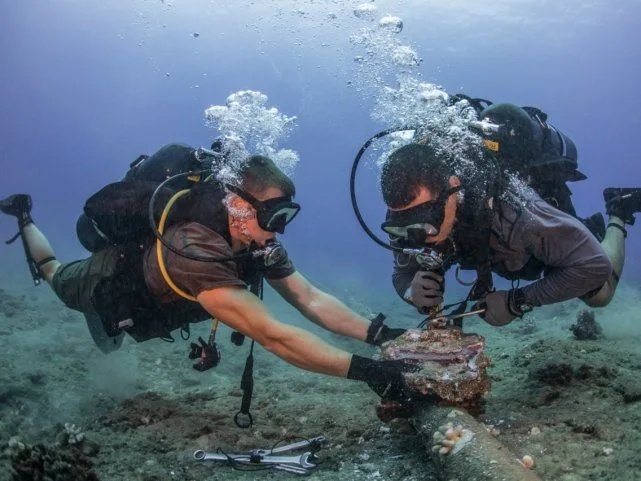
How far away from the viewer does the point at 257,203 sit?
433 cm

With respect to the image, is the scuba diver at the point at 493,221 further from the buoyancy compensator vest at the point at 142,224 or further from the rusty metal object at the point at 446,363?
the buoyancy compensator vest at the point at 142,224

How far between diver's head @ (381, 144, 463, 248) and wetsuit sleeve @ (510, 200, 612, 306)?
29.1 inches

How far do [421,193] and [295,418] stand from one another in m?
2.83

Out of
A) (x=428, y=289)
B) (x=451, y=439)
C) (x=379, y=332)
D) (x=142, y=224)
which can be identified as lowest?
(x=451, y=439)

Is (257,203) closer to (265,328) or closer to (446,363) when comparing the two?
(265,328)

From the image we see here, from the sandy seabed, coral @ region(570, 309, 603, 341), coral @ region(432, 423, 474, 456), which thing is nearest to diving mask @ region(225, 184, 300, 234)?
the sandy seabed

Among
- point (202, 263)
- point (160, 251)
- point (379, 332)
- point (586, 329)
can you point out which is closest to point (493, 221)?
point (379, 332)

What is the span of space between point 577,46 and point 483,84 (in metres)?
9.67

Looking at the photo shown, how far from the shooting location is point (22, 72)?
81.6 metres

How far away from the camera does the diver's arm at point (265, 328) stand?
13.1 ft

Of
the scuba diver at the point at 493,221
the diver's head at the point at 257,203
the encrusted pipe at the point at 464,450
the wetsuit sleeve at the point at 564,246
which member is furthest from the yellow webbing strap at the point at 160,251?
the wetsuit sleeve at the point at 564,246

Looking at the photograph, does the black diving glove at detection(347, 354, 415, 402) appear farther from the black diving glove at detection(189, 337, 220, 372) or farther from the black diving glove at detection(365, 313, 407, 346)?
the black diving glove at detection(189, 337, 220, 372)

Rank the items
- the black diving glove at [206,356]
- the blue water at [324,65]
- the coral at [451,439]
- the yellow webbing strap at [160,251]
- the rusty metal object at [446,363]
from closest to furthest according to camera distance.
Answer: the coral at [451,439]
the rusty metal object at [446,363]
the yellow webbing strap at [160,251]
the black diving glove at [206,356]
the blue water at [324,65]

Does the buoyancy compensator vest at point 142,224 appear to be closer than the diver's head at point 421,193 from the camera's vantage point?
No
